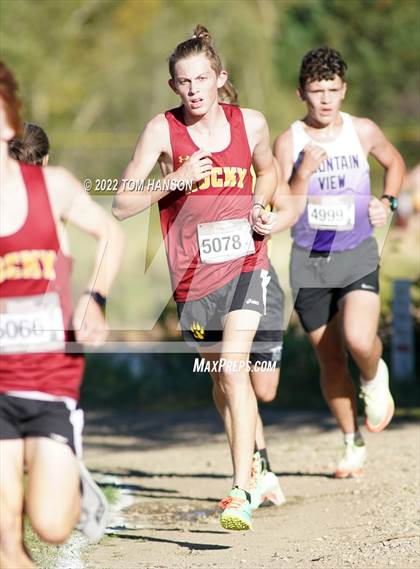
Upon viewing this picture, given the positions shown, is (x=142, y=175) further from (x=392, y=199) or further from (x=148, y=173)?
(x=392, y=199)

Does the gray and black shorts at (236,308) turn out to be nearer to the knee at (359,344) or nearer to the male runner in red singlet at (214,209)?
the male runner in red singlet at (214,209)

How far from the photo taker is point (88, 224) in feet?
16.2

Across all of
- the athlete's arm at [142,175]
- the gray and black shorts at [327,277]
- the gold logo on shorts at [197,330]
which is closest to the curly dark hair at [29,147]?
the athlete's arm at [142,175]

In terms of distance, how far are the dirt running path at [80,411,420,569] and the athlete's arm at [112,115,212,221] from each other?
1668mm

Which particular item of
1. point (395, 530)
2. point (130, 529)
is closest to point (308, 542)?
point (395, 530)

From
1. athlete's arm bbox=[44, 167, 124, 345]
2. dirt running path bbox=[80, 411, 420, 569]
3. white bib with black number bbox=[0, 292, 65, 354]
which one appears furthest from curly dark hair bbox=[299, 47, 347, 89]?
white bib with black number bbox=[0, 292, 65, 354]

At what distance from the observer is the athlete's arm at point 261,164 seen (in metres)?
6.81

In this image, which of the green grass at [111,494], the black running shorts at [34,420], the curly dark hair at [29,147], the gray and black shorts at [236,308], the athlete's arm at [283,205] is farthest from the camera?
the green grass at [111,494]

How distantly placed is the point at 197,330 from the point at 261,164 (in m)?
0.91

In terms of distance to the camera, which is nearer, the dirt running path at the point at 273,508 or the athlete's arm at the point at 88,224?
the athlete's arm at the point at 88,224

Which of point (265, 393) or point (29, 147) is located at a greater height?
point (29, 147)

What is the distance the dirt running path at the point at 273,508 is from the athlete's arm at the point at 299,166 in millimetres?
1711

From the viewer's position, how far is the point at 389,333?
13.1m

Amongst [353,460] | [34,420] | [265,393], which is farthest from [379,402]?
[34,420]
